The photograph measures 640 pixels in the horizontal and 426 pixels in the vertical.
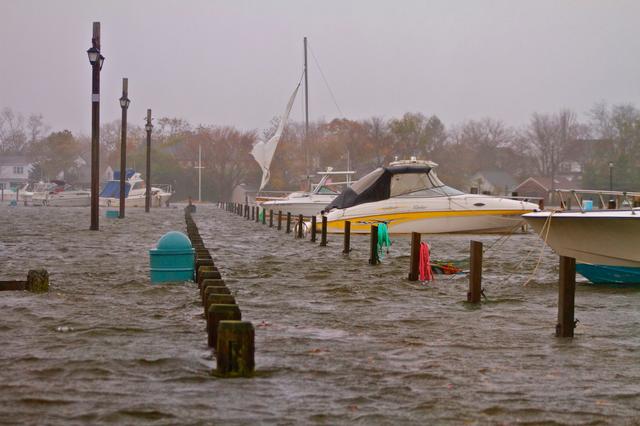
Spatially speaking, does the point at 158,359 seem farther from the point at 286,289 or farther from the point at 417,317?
the point at 286,289

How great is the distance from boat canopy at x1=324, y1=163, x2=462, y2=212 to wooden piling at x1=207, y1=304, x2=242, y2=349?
23055 mm

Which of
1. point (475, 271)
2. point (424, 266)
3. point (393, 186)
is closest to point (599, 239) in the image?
point (424, 266)

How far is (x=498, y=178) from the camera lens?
130000 millimetres

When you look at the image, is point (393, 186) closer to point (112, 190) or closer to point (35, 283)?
point (35, 283)

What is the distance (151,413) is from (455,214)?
1025 inches

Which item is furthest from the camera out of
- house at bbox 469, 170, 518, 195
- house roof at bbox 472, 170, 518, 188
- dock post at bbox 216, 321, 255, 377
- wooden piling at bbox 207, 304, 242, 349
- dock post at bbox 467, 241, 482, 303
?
house roof at bbox 472, 170, 518, 188

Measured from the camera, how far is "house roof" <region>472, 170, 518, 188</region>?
12825cm

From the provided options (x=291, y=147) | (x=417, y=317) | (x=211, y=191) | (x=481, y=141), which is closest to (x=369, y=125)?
(x=291, y=147)

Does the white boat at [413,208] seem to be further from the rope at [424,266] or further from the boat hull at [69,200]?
the boat hull at [69,200]

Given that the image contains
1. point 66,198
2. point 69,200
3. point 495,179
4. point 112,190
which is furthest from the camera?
point 495,179

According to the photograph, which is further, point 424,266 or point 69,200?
point 69,200

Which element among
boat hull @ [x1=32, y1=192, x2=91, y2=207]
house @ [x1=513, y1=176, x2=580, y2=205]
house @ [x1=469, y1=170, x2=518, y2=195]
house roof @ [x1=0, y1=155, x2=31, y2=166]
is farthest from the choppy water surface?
house roof @ [x1=0, y1=155, x2=31, y2=166]

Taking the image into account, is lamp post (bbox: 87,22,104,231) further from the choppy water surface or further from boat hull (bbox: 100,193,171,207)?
boat hull (bbox: 100,193,171,207)

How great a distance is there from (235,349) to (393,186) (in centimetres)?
2448
